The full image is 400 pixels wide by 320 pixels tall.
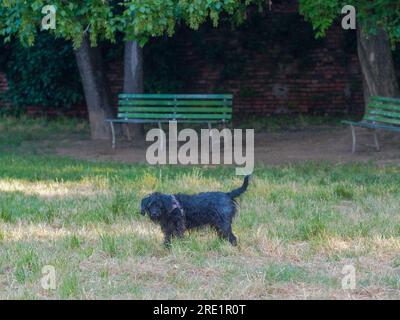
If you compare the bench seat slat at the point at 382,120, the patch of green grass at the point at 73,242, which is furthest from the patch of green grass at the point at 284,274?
the bench seat slat at the point at 382,120

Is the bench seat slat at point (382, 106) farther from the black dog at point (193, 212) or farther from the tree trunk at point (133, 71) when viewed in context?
the black dog at point (193, 212)

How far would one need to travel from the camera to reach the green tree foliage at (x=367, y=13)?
1160cm

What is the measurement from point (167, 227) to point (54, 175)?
14.2 ft

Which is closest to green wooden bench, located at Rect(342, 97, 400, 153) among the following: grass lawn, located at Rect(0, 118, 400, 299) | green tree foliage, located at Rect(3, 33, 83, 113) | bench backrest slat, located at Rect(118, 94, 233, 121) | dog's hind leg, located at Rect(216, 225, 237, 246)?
grass lawn, located at Rect(0, 118, 400, 299)

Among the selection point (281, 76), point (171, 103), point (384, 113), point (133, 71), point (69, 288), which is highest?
point (133, 71)

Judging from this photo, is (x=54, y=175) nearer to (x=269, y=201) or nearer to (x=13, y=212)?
(x=13, y=212)

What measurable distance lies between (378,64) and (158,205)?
25.4 ft

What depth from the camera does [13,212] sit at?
8.61 meters

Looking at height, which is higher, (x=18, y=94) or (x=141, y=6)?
(x=141, y=6)

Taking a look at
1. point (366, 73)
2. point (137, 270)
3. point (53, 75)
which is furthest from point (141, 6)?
point (53, 75)

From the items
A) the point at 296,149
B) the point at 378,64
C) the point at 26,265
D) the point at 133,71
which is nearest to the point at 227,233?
the point at 26,265

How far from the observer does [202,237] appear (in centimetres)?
741

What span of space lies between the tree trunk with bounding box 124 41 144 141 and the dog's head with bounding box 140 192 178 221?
319 inches

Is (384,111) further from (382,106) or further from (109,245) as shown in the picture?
(109,245)
